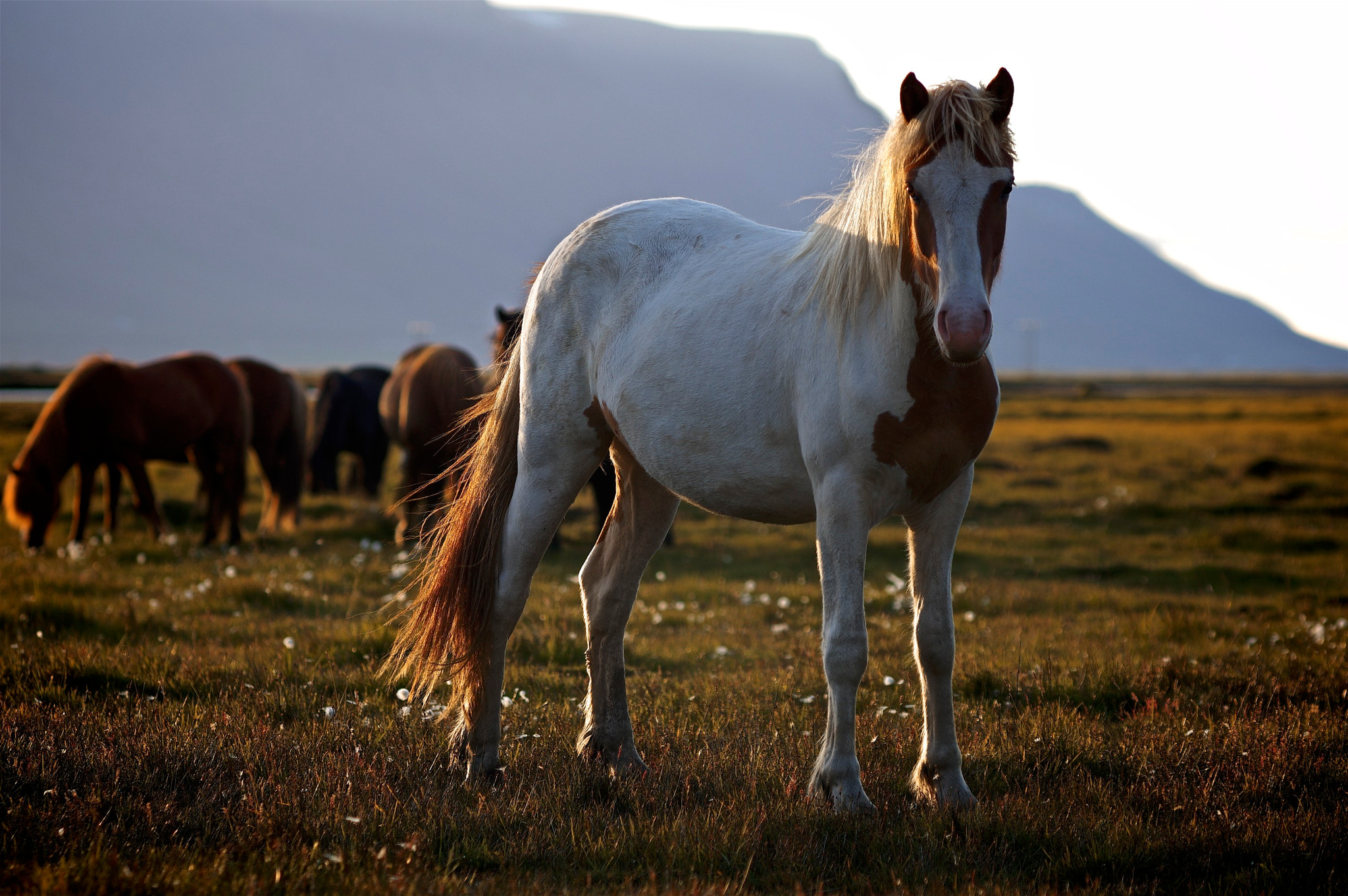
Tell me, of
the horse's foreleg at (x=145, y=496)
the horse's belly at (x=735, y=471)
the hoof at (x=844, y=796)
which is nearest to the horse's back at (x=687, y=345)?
the horse's belly at (x=735, y=471)

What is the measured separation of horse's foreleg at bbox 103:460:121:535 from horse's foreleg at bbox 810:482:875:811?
1238 cm

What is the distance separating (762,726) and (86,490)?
10.3 metres

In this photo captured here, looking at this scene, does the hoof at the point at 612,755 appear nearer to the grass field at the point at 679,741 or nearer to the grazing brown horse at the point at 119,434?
the grass field at the point at 679,741

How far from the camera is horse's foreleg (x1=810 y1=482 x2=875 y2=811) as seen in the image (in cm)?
349

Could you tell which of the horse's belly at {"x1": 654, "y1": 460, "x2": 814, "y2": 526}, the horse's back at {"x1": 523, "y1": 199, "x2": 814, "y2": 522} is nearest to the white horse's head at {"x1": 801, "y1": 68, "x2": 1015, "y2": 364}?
the horse's back at {"x1": 523, "y1": 199, "x2": 814, "y2": 522}

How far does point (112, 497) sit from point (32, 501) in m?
2.12

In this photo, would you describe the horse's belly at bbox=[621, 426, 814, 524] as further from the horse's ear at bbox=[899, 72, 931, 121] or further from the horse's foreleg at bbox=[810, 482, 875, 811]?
the horse's ear at bbox=[899, 72, 931, 121]

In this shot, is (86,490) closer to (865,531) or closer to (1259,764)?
(865,531)

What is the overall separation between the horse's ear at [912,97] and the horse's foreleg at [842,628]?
4.67ft

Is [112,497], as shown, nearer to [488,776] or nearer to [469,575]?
[469,575]

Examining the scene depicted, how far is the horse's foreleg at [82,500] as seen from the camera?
36.8 ft

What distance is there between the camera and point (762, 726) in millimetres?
4672

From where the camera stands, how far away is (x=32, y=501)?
35.9 ft

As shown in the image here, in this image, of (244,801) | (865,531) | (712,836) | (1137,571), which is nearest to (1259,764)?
(865,531)
